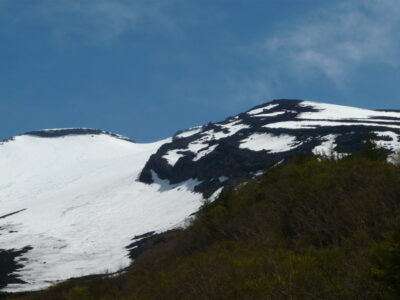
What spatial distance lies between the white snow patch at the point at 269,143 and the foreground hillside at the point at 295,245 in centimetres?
5257

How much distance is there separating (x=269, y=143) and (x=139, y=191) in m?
33.4

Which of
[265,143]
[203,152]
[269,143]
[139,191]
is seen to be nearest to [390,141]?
[269,143]

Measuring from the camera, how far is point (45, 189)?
15788 centimetres

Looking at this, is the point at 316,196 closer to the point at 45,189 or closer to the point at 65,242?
the point at 65,242

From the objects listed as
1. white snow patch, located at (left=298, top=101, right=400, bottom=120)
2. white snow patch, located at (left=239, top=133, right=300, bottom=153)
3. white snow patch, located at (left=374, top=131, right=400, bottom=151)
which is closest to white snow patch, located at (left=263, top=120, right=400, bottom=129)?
white snow patch, located at (left=239, top=133, right=300, bottom=153)

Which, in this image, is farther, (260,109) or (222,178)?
(260,109)

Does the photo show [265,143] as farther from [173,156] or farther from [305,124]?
[173,156]

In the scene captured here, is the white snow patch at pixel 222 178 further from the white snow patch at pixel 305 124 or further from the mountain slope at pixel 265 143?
the white snow patch at pixel 305 124

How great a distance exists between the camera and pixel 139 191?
4606 inches

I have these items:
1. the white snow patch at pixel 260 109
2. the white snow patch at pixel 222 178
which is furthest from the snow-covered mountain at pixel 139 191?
the white snow patch at pixel 260 109

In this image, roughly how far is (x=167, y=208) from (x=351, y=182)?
6228 centimetres

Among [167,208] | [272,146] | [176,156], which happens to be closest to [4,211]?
[176,156]

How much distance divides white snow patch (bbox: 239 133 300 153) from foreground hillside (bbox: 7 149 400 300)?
172 feet

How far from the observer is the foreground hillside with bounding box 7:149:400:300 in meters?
14.8
